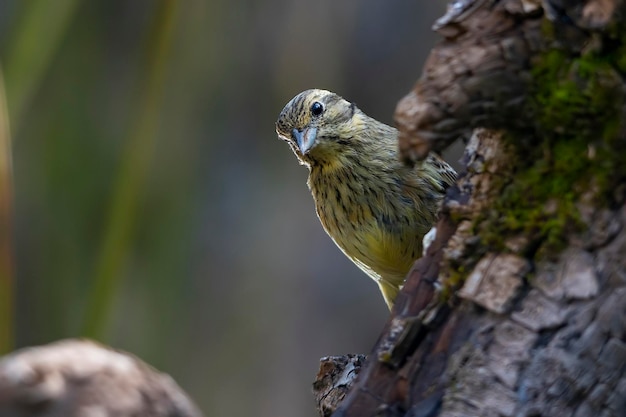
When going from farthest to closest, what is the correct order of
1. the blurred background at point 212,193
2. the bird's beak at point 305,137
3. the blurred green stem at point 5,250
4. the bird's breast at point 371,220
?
the blurred background at point 212,193 → the bird's beak at point 305,137 → the bird's breast at point 371,220 → the blurred green stem at point 5,250

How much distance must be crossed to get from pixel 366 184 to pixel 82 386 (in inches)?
73.0

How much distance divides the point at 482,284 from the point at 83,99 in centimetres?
493

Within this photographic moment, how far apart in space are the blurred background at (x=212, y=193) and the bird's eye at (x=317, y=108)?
93.7 inches

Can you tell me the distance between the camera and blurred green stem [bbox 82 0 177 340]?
12.0 ft

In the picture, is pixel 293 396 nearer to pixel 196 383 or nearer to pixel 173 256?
pixel 196 383

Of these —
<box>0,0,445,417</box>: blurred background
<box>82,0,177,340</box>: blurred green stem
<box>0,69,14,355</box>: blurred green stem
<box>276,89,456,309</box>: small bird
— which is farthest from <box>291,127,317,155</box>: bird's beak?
<box>0,0,445,417</box>: blurred background

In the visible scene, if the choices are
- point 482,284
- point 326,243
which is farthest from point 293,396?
point 482,284

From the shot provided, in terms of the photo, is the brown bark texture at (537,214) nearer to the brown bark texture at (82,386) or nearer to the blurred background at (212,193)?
the brown bark texture at (82,386)

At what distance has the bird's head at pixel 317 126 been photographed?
346 centimetres

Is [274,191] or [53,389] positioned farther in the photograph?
[274,191]

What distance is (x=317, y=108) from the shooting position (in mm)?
3580

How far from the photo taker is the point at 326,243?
21.1 feet

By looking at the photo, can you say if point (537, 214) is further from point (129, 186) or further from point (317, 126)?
point (129, 186)

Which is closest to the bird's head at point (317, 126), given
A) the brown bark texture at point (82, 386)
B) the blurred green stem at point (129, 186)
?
the blurred green stem at point (129, 186)
